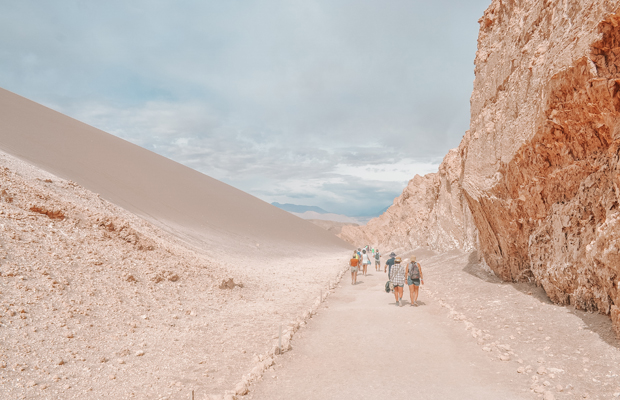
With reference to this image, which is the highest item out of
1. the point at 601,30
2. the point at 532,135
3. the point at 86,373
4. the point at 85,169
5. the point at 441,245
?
the point at 85,169

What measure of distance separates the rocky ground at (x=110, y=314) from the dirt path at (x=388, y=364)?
56 centimetres

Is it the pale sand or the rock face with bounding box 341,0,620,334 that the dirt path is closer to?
the pale sand

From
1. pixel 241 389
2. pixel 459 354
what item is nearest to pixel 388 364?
pixel 459 354

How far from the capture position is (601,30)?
605 centimetres

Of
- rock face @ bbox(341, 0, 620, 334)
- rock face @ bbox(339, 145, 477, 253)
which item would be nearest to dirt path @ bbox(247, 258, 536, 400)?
rock face @ bbox(341, 0, 620, 334)

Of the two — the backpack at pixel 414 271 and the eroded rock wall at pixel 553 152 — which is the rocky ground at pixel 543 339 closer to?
the eroded rock wall at pixel 553 152

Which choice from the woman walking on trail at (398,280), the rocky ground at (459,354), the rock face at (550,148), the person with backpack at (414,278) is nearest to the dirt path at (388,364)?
the rocky ground at (459,354)

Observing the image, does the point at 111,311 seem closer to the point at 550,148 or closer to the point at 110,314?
→ the point at 110,314

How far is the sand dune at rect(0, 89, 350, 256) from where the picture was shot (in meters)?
31.6

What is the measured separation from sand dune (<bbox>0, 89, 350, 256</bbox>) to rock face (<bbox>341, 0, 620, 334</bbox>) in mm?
19960

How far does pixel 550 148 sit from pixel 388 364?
236 inches

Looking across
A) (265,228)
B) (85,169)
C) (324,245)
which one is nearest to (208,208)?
(265,228)

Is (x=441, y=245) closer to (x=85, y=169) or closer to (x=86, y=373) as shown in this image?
(x=86, y=373)

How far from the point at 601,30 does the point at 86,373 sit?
9.57 meters
